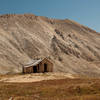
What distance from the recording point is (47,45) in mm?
92438

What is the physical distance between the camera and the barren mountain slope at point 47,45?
74.4 meters

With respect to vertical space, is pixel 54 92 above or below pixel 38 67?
below

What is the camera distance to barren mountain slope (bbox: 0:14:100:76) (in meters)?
74.4

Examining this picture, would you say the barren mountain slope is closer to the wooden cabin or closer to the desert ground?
the wooden cabin

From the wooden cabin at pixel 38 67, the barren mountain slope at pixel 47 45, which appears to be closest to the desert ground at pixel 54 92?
the wooden cabin at pixel 38 67

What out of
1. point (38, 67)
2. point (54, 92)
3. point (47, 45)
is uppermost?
point (47, 45)

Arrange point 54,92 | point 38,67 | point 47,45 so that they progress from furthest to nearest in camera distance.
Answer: point 47,45
point 38,67
point 54,92

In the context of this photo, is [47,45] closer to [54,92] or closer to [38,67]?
[38,67]

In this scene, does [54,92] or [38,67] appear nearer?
[54,92]

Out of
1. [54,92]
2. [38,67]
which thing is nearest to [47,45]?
[38,67]

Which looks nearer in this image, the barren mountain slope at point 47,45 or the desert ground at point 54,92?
the desert ground at point 54,92

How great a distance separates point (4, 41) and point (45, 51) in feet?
62.4

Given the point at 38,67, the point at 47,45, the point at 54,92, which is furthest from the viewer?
the point at 47,45

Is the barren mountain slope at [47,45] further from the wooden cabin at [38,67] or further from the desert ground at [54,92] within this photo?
the desert ground at [54,92]
